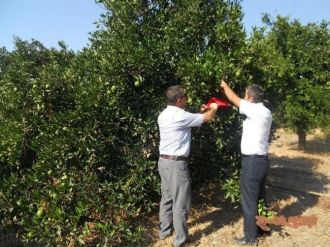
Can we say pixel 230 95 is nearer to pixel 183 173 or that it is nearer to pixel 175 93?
pixel 175 93

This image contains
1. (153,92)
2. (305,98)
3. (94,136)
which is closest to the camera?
(94,136)

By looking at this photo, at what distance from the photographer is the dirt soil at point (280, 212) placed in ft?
20.5

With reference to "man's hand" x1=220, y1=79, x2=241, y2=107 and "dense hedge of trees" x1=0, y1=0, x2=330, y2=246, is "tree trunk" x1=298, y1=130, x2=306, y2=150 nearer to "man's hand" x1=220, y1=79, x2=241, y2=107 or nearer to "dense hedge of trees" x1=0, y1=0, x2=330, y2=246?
"dense hedge of trees" x1=0, y1=0, x2=330, y2=246

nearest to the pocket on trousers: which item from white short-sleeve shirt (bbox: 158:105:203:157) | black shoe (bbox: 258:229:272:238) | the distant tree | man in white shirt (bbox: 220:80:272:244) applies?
white short-sleeve shirt (bbox: 158:105:203:157)

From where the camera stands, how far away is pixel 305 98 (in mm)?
13703

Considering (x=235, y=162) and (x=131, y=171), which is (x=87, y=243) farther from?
(x=235, y=162)

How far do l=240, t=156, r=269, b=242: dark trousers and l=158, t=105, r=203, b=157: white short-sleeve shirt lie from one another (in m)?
0.88

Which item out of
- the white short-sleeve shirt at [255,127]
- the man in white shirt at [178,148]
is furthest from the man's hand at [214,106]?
the white short-sleeve shirt at [255,127]

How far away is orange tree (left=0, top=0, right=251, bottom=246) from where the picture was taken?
6023mm

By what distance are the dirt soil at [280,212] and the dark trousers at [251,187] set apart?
0.25 metres

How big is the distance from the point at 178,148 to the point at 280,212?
8.74 feet

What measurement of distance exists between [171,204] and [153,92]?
1765 millimetres

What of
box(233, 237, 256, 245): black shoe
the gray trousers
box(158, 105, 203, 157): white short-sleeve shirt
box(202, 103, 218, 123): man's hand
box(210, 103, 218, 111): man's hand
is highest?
box(210, 103, 218, 111): man's hand

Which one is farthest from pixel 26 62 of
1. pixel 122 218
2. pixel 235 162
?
pixel 235 162
